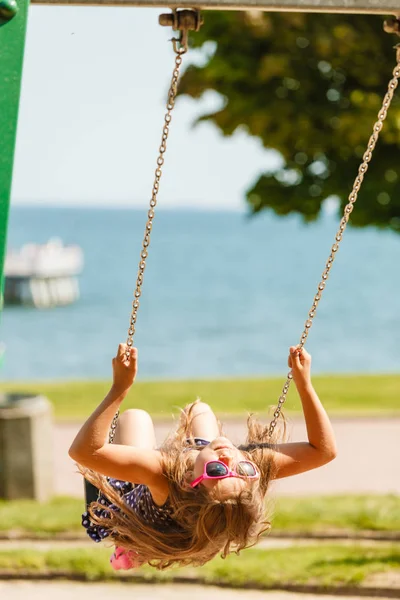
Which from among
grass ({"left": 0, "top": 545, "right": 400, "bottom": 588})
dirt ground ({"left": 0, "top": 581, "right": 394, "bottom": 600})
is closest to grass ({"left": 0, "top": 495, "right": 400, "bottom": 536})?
grass ({"left": 0, "top": 545, "right": 400, "bottom": 588})

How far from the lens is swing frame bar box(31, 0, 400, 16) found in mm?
3193

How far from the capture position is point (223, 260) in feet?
296

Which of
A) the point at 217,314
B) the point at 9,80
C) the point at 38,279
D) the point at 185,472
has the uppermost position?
the point at 9,80

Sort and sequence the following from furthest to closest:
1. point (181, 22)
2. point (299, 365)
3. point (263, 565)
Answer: point (263, 565)
point (181, 22)
point (299, 365)

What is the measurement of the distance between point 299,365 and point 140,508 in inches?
28.9

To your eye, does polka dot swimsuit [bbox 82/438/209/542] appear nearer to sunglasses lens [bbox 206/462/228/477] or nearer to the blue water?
sunglasses lens [bbox 206/462/228/477]

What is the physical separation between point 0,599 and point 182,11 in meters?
3.53

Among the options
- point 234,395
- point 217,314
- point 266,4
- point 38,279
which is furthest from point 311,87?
point 38,279

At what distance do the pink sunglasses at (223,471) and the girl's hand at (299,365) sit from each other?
0.34 meters

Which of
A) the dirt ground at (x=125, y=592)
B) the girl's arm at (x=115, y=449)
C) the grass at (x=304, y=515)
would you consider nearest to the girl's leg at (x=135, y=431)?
the girl's arm at (x=115, y=449)

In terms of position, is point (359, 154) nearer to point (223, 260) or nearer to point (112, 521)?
point (112, 521)

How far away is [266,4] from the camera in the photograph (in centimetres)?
322

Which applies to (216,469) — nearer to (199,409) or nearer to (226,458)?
(226,458)

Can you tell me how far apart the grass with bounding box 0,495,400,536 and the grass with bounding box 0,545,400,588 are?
1.56 ft
